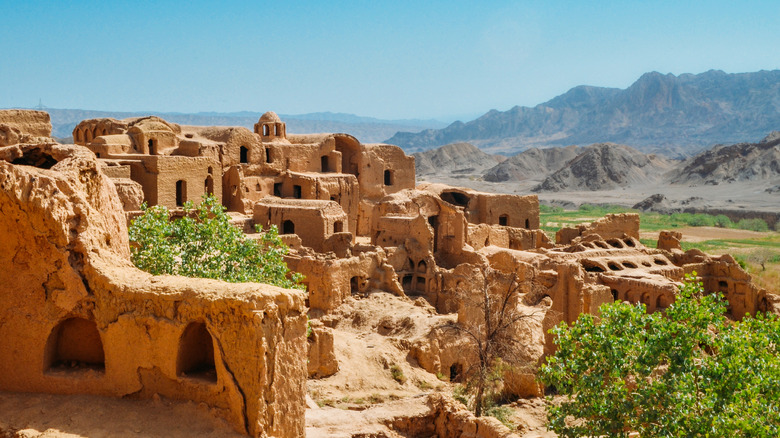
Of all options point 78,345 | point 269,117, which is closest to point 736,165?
point 269,117

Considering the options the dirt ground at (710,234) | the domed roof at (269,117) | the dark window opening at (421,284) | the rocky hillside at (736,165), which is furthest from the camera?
the rocky hillside at (736,165)

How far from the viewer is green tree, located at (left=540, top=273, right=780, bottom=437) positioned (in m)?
11.1

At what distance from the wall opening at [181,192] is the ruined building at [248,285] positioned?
75 mm

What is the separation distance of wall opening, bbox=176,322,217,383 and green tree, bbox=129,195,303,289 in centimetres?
341

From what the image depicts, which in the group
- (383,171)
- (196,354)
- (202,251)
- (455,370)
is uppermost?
(383,171)

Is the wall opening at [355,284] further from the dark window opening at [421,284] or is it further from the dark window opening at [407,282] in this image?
the dark window opening at [421,284]

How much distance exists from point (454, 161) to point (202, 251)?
448 ft

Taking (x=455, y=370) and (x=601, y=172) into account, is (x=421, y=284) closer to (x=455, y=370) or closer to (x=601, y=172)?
(x=455, y=370)

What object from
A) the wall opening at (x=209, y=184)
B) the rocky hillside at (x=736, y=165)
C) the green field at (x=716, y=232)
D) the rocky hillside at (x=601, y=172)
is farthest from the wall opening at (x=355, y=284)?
the rocky hillside at (x=601, y=172)

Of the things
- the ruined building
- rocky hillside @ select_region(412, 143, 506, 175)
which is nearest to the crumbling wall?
the ruined building

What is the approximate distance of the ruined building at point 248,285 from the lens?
1112cm

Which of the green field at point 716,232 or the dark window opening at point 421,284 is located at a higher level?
the dark window opening at point 421,284

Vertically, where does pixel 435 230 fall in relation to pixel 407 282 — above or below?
above

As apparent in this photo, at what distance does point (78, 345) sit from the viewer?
12.2 metres
